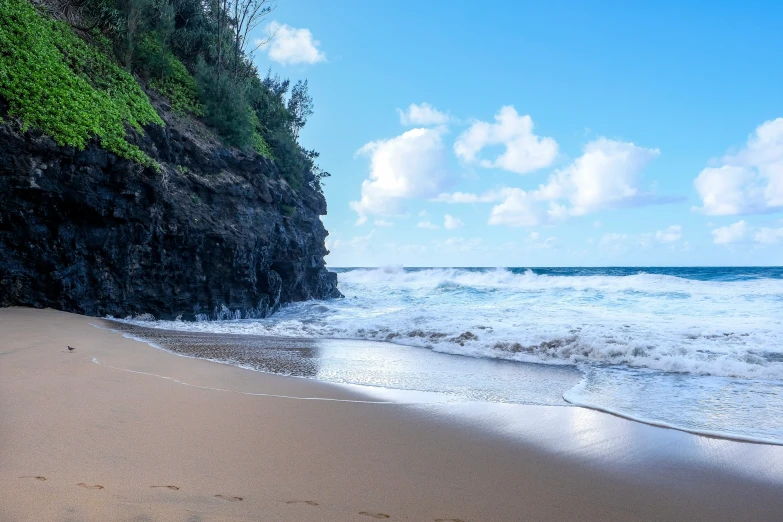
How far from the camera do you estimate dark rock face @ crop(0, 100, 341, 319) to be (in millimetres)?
10414

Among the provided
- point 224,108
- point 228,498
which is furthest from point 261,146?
point 228,498

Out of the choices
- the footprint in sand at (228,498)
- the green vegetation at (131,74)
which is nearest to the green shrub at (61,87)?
the green vegetation at (131,74)

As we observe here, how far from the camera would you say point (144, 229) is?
495 inches

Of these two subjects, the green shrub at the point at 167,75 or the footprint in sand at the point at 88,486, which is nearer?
the footprint in sand at the point at 88,486

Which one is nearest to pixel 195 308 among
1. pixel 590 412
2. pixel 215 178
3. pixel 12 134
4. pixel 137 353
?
pixel 215 178

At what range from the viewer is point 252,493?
2.57 m

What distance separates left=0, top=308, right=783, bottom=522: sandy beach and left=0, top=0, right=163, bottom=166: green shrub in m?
7.58

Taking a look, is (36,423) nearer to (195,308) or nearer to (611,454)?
(611,454)

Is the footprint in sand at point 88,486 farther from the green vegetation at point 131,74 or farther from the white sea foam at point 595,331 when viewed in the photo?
the green vegetation at point 131,74

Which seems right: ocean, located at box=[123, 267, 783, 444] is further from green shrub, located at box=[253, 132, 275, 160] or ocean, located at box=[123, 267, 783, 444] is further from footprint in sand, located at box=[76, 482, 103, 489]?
green shrub, located at box=[253, 132, 275, 160]

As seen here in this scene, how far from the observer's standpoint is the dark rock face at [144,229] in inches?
410

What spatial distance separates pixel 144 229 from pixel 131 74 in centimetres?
550

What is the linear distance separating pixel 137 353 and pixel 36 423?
3729mm

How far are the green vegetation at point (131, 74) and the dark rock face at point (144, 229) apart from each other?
63cm
